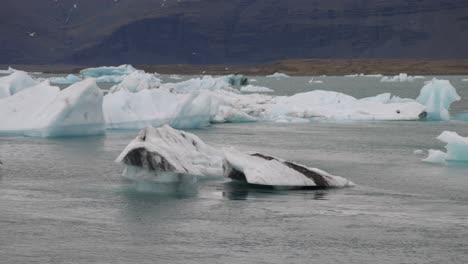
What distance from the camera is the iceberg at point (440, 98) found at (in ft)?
126

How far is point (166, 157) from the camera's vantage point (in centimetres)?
1908

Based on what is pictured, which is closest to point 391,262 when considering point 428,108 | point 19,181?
point 19,181

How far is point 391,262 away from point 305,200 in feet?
15.0

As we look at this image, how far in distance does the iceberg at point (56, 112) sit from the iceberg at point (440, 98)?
14.7 meters

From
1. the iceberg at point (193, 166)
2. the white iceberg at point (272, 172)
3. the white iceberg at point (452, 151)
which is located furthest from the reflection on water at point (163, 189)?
the white iceberg at point (452, 151)

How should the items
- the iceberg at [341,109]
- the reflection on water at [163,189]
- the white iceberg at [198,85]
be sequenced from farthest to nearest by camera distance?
1. the white iceberg at [198,85]
2. the iceberg at [341,109]
3. the reflection on water at [163,189]

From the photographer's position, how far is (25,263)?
12562 millimetres

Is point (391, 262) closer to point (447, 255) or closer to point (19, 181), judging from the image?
point (447, 255)

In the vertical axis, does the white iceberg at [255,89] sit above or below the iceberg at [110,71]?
below

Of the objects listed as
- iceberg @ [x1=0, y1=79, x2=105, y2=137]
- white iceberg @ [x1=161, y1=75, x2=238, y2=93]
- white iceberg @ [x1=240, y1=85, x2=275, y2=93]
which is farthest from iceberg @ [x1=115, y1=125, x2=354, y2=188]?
white iceberg @ [x1=240, y1=85, x2=275, y2=93]

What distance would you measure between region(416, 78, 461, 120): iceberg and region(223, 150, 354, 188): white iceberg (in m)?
20.2

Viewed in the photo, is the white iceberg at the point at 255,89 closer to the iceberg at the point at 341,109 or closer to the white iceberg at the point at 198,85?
the white iceberg at the point at 198,85

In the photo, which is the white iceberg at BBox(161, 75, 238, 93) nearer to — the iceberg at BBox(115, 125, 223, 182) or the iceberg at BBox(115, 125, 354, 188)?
the iceberg at BBox(115, 125, 223, 182)

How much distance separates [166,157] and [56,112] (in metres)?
9.89
